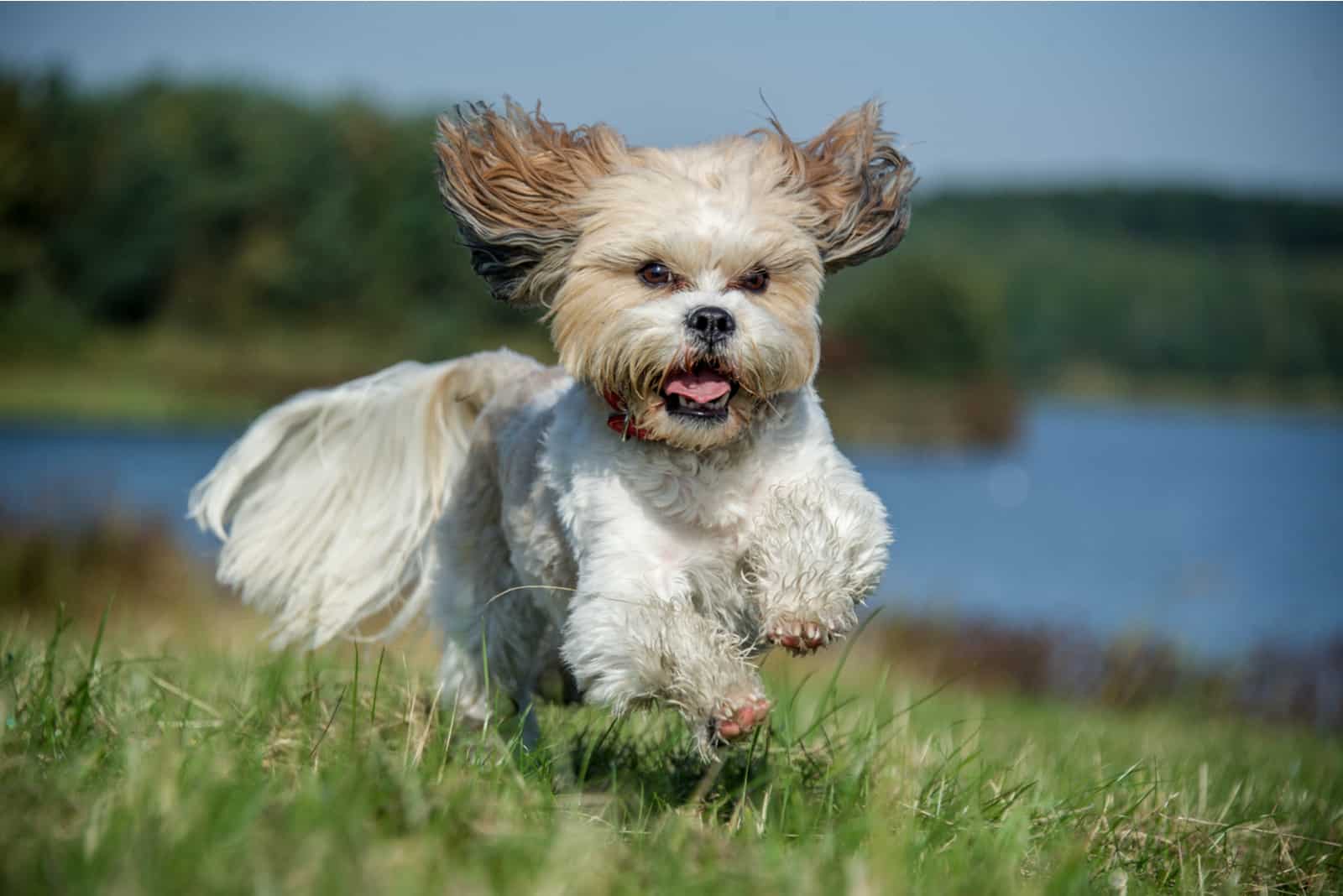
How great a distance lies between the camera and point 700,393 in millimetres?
3609

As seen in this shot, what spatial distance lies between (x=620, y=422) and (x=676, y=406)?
0.22 metres

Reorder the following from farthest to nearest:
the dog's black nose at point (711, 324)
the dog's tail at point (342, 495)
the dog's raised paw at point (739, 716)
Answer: the dog's tail at point (342, 495), the dog's black nose at point (711, 324), the dog's raised paw at point (739, 716)

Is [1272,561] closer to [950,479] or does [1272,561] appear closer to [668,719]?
[950,479]

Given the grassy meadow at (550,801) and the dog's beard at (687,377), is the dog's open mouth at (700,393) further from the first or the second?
the grassy meadow at (550,801)

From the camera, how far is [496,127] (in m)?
4.16

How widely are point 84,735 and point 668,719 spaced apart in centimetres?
185

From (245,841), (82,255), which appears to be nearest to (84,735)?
(245,841)

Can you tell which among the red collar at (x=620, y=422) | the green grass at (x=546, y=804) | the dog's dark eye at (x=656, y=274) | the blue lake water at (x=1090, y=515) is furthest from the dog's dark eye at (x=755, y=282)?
the blue lake water at (x=1090, y=515)

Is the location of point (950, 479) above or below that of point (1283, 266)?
below

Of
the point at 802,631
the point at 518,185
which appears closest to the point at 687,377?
the point at 802,631

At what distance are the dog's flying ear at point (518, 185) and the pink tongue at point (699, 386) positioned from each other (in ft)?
2.03

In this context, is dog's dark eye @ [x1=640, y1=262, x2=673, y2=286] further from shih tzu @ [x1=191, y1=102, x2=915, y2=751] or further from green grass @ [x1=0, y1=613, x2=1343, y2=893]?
green grass @ [x1=0, y1=613, x2=1343, y2=893]

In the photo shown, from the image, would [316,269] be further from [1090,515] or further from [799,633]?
[799,633]

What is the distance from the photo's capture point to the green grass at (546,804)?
7.38 feet
